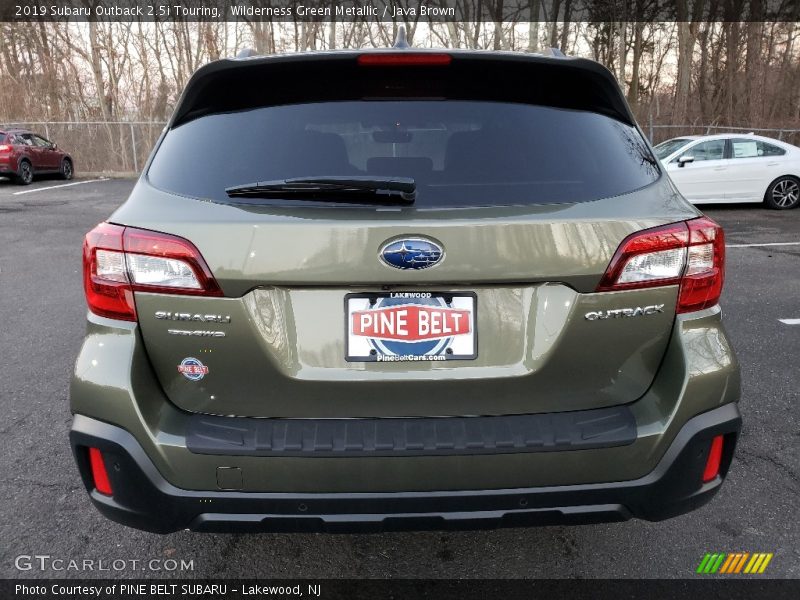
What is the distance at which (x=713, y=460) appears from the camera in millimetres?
1903

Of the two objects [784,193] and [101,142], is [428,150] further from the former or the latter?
[101,142]

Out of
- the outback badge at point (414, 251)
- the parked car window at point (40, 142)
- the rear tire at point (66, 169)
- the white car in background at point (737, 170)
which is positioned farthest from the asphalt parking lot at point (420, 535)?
the rear tire at point (66, 169)

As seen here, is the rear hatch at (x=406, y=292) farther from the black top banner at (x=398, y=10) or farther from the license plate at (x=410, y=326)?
the black top banner at (x=398, y=10)

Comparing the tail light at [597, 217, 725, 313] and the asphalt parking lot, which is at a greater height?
the tail light at [597, 217, 725, 313]

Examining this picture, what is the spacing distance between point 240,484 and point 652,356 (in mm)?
1253

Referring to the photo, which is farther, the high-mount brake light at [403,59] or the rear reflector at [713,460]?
the high-mount brake light at [403,59]

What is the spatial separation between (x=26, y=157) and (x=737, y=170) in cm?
1977

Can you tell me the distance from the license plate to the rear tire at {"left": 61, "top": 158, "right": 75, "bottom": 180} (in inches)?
918

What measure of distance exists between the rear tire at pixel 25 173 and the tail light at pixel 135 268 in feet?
66.0

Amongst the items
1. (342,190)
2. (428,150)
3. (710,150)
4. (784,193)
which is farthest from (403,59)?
(784,193)

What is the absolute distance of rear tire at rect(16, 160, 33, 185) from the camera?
734 inches

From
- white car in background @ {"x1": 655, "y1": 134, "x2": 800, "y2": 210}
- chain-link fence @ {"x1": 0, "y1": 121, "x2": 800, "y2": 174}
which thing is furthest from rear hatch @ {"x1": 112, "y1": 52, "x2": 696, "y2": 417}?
chain-link fence @ {"x1": 0, "y1": 121, "x2": 800, "y2": 174}

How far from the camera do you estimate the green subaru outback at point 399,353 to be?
171 centimetres

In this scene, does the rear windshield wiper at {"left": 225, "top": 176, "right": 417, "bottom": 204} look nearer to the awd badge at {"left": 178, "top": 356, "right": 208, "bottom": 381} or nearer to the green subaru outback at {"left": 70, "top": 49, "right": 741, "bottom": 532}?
the green subaru outback at {"left": 70, "top": 49, "right": 741, "bottom": 532}
